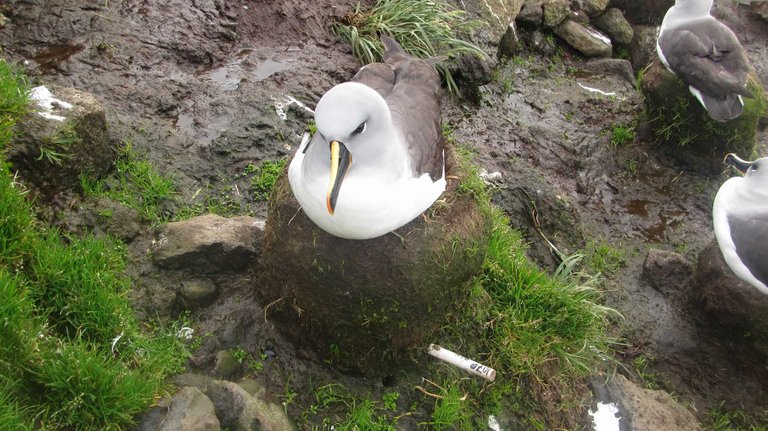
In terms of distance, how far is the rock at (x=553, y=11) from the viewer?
7562 millimetres

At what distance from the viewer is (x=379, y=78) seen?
365 cm

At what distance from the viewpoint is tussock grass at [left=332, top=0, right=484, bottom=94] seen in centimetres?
601

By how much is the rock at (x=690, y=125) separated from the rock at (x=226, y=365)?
5.15 m

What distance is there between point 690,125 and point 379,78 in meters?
4.25

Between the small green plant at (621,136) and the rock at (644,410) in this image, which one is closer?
the rock at (644,410)

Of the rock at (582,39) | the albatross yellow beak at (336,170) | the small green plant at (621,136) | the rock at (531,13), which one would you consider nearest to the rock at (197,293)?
the albatross yellow beak at (336,170)

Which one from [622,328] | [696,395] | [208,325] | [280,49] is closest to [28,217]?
[208,325]

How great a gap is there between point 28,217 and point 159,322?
882 millimetres

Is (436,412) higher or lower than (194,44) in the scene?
lower

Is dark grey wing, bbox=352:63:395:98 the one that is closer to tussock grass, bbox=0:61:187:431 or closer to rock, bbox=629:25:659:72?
tussock grass, bbox=0:61:187:431

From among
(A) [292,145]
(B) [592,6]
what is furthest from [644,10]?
(A) [292,145]

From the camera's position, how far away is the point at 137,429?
2.66m

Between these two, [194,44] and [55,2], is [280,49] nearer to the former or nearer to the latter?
[194,44]

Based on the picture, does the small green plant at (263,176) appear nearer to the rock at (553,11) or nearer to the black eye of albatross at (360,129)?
Result: the black eye of albatross at (360,129)
